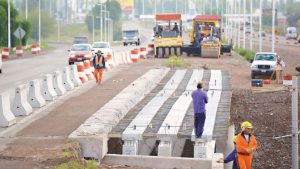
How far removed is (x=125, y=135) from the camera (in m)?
17.3

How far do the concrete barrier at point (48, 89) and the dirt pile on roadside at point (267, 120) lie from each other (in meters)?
6.02

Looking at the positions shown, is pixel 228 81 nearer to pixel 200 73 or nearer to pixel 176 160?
pixel 200 73

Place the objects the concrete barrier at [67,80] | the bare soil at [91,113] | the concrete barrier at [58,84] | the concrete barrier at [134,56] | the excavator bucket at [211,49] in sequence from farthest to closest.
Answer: the excavator bucket at [211,49] → the concrete barrier at [134,56] → the concrete barrier at [67,80] → the concrete barrier at [58,84] → the bare soil at [91,113]

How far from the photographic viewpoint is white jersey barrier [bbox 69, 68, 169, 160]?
15711mm

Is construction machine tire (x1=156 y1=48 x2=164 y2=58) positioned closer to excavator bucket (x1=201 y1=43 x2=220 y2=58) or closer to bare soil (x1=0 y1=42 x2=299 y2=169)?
excavator bucket (x1=201 y1=43 x2=220 y2=58)

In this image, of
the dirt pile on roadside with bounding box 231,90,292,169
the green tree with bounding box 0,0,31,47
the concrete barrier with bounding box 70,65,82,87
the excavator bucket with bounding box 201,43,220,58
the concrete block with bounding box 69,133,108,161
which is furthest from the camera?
the green tree with bounding box 0,0,31,47

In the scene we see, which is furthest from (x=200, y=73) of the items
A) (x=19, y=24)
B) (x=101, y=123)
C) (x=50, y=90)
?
(x=19, y=24)

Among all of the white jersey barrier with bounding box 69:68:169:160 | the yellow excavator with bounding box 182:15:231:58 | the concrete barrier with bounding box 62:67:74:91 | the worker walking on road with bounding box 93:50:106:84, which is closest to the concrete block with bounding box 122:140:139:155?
the white jersey barrier with bounding box 69:68:169:160

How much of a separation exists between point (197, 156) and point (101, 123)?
9.31ft

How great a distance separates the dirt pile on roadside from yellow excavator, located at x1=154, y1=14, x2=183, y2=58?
27462 mm

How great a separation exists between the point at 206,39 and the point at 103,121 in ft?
138

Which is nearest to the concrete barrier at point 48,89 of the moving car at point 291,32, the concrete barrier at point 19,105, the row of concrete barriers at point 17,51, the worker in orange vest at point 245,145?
the concrete barrier at point 19,105

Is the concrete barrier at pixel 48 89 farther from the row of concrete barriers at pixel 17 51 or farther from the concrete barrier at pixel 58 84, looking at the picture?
the row of concrete barriers at pixel 17 51

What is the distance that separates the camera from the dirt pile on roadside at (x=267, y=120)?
1817 centimetres
